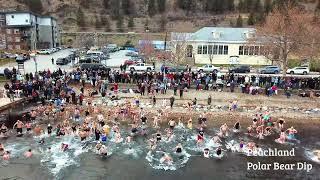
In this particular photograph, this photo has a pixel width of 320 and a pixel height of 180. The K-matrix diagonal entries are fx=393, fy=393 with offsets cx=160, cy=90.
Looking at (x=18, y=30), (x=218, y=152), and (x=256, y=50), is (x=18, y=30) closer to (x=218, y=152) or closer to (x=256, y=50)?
(x=256, y=50)

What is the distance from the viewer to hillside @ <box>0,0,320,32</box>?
121500mm

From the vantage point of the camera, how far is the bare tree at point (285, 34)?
156 ft

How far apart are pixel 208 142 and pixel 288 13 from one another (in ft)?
94.6

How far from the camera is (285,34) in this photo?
1869 inches

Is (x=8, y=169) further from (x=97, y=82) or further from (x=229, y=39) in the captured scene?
(x=229, y=39)

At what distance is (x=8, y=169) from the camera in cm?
2495

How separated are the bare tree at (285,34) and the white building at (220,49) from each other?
1001cm

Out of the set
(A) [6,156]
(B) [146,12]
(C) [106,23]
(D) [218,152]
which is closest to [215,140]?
(D) [218,152]

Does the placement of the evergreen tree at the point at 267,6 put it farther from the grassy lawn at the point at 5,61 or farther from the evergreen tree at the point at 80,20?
the grassy lawn at the point at 5,61

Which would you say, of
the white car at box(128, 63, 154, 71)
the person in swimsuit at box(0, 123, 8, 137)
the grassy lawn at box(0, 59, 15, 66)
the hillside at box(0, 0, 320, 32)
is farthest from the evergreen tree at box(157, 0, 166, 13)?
the person in swimsuit at box(0, 123, 8, 137)

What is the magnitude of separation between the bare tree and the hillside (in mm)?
63820

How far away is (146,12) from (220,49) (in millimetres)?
77849

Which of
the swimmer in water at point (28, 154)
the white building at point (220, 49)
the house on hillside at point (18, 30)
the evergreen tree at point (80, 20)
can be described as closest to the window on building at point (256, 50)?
the white building at point (220, 49)

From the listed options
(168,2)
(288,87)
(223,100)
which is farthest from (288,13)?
(168,2)
